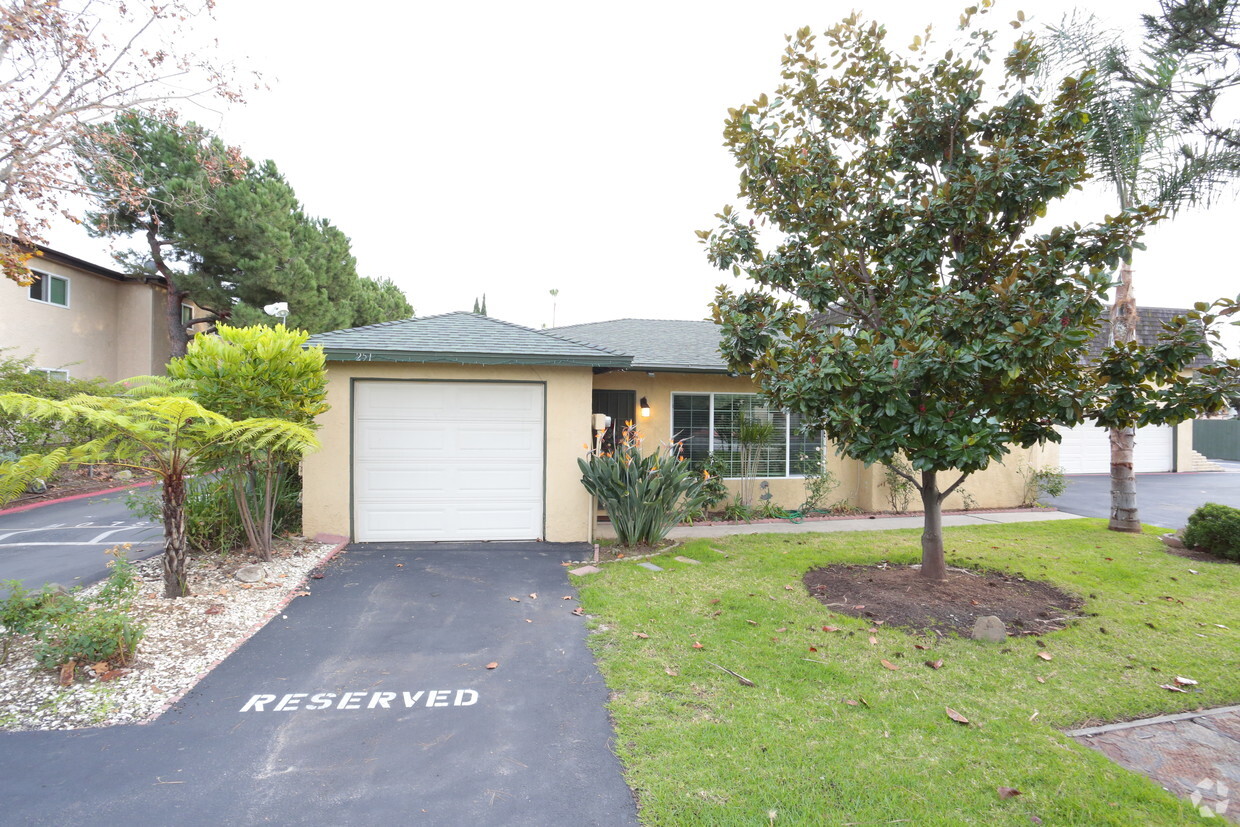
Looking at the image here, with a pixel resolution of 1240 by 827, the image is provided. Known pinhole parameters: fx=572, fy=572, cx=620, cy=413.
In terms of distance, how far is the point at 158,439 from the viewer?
4.95 meters

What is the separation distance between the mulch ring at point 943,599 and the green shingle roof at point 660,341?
3.87m

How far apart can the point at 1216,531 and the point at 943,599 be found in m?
5.09

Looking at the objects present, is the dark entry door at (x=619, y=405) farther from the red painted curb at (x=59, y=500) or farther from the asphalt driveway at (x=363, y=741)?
the red painted curb at (x=59, y=500)

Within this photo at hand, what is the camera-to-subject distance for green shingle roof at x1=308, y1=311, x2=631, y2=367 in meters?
7.38

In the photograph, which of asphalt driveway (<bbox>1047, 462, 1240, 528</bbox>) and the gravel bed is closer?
the gravel bed

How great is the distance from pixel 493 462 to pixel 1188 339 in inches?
287

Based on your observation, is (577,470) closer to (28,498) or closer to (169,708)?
(169,708)

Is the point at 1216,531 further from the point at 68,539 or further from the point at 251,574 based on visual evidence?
the point at 68,539

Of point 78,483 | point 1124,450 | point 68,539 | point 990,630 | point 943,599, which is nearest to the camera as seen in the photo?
point 990,630

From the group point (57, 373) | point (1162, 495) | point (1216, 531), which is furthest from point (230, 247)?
point (1162, 495)

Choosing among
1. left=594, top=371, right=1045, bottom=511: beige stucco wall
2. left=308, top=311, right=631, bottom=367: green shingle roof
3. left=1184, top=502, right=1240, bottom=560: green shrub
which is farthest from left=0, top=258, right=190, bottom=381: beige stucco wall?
left=1184, top=502, right=1240, bottom=560: green shrub

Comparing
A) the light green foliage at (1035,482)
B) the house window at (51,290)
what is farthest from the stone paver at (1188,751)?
the house window at (51,290)

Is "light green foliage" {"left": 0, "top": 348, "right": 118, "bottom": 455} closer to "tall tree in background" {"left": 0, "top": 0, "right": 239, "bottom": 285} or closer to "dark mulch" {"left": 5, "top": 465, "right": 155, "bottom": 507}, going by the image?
"dark mulch" {"left": 5, "top": 465, "right": 155, "bottom": 507}

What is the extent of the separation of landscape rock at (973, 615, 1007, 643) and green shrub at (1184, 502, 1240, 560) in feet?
17.9
